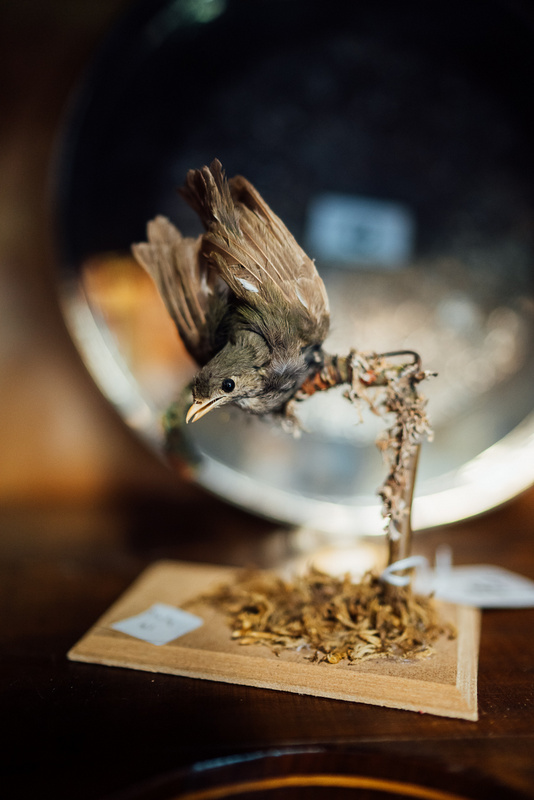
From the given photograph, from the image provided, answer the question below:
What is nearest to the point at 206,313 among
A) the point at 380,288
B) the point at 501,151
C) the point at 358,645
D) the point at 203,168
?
the point at 203,168

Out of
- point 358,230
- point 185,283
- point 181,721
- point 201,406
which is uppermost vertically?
point 358,230

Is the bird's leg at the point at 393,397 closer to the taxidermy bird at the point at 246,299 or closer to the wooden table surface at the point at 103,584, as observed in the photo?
the taxidermy bird at the point at 246,299

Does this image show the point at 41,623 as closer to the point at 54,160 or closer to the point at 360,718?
the point at 360,718

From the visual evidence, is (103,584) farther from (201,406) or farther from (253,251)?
(253,251)

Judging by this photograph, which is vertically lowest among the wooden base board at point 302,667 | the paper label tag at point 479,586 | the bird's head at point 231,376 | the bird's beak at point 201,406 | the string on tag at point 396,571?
the wooden base board at point 302,667

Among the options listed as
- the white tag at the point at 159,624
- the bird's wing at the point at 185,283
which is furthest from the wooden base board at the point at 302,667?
the bird's wing at the point at 185,283

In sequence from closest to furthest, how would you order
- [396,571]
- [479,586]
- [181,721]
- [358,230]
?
[181,721] → [396,571] → [479,586] → [358,230]

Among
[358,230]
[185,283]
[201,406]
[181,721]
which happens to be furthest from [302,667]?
[358,230]
